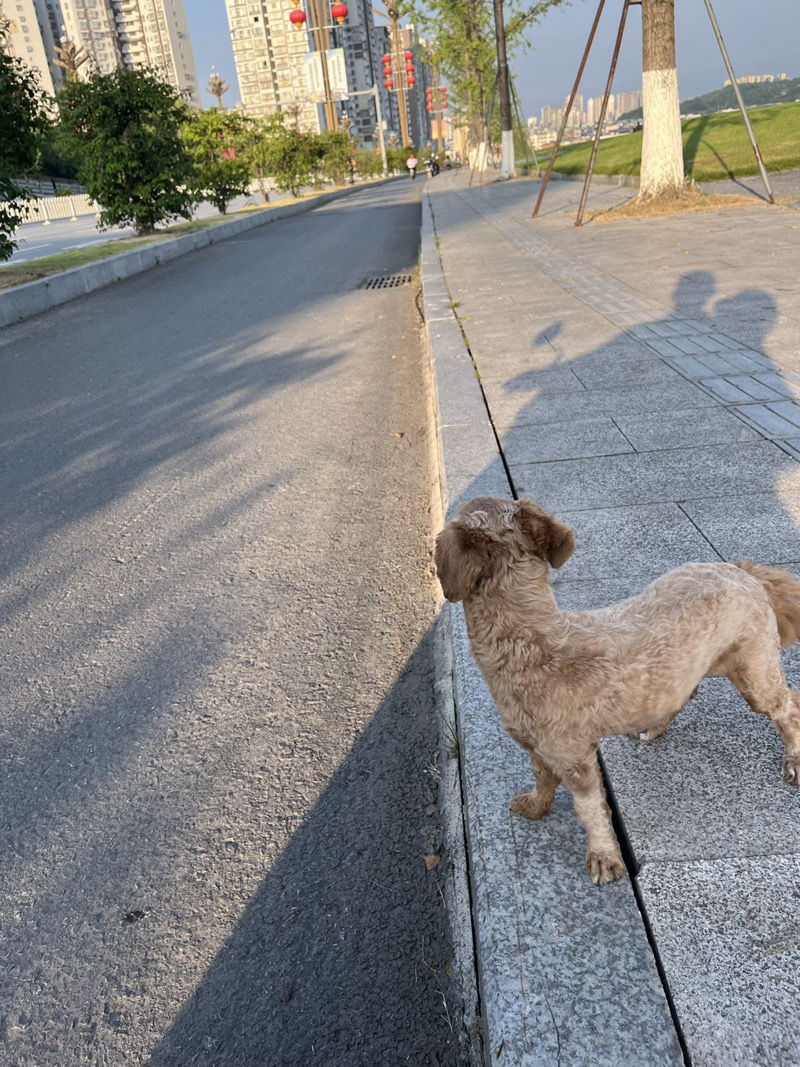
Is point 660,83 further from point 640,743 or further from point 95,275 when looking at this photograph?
point 640,743

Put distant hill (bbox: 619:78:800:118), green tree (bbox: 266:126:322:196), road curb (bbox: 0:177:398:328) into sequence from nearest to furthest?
road curb (bbox: 0:177:398:328) < green tree (bbox: 266:126:322:196) < distant hill (bbox: 619:78:800:118)

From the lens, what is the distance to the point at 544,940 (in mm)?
1807

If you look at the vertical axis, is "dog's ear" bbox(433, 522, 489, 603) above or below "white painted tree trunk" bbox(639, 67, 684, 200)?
below

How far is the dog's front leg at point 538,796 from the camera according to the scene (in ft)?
6.84

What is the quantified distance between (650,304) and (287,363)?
3894 mm

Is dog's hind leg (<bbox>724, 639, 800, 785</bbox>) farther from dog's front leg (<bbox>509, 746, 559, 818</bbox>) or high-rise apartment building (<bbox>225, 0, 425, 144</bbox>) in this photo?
high-rise apartment building (<bbox>225, 0, 425, 144</bbox>)

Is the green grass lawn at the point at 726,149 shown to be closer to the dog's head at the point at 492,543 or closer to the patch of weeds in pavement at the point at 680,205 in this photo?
the patch of weeds in pavement at the point at 680,205

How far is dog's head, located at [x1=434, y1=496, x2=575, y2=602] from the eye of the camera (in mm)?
1842

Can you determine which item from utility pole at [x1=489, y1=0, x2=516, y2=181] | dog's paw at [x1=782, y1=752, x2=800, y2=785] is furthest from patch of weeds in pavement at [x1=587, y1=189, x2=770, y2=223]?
utility pole at [x1=489, y1=0, x2=516, y2=181]

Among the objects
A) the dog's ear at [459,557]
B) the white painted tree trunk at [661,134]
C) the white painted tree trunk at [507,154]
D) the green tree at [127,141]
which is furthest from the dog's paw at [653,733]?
the white painted tree trunk at [507,154]

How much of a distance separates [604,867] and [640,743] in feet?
1.79

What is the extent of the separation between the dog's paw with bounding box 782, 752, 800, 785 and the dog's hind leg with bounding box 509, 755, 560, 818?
0.67m

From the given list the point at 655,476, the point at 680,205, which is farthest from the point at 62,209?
the point at 655,476

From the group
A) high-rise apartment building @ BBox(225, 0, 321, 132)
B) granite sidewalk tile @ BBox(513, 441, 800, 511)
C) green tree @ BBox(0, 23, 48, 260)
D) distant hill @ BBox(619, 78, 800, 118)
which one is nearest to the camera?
granite sidewalk tile @ BBox(513, 441, 800, 511)
